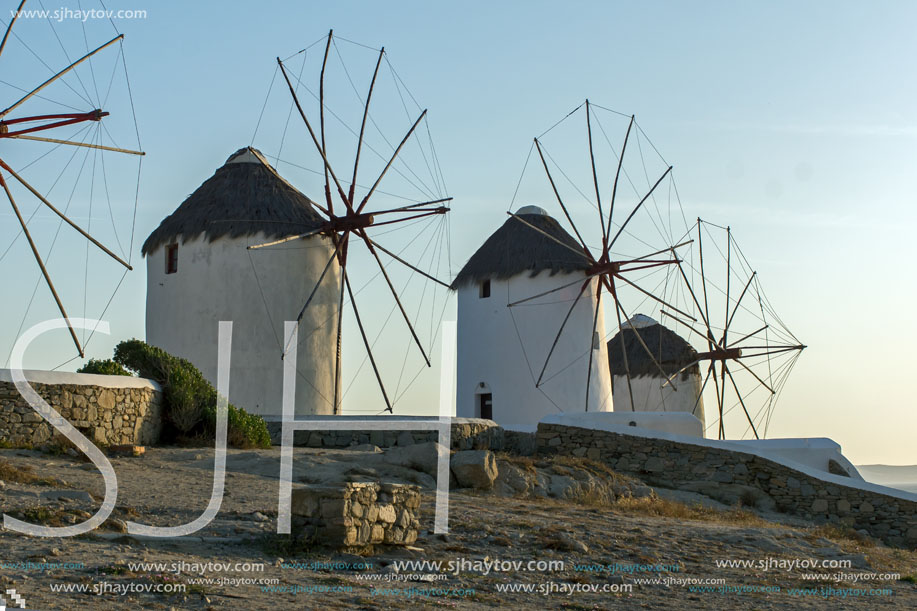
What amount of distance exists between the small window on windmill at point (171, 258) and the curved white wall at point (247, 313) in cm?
10

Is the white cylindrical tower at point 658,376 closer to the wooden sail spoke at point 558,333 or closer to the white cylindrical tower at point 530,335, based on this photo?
the white cylindrical tower at point 530,335

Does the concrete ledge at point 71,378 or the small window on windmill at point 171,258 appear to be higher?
the small window on windmill at point 171,258

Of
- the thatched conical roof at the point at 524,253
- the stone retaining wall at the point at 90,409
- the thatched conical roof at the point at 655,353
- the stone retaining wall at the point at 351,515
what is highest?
the thatched conical roof at the point at 524,253

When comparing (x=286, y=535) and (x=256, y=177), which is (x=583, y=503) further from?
(x=256, y=177)

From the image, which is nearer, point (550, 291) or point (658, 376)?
point (550, 291)

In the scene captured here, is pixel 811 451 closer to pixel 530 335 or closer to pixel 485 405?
pixel 530 335

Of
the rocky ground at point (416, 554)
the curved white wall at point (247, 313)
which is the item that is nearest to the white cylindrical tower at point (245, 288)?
the curved white wall at point (247, 313)

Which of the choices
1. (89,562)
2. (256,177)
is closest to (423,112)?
(256,177)

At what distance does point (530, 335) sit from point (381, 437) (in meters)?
8.20

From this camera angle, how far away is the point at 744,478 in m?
14.8

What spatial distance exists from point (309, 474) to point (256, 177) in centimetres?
929

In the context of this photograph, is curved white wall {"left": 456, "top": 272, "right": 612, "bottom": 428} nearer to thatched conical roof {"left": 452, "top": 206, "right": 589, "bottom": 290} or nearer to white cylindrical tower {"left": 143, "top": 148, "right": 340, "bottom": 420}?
thatched conical roof {"left": 452, "top": 206, "right": 589, "bottom": 290}

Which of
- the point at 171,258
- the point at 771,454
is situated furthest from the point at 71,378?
the point at 771,454

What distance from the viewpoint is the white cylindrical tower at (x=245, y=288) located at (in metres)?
17.9
